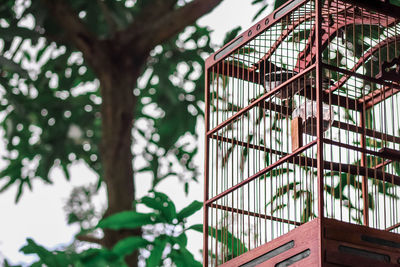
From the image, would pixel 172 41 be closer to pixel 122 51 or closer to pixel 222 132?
pixel 122 51

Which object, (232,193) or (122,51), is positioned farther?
(122,51)

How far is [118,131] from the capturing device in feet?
16.4

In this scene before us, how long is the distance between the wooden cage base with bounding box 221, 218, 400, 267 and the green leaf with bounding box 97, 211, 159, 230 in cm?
70

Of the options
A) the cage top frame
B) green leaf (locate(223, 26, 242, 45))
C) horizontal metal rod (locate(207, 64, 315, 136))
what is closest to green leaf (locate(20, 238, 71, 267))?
horizontal metal rod (locate(207, 64, 315, 136))

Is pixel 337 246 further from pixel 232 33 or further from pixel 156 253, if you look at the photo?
pixel 232 33

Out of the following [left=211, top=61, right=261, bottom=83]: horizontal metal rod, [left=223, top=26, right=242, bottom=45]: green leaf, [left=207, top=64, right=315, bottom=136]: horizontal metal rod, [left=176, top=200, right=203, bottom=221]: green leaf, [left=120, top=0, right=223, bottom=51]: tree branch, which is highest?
[left=120, top=0, right=223, bottom=51]: tree branch

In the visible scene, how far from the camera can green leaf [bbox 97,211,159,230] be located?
9.55 feet

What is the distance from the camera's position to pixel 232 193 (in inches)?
110

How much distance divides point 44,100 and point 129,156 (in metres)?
1.25

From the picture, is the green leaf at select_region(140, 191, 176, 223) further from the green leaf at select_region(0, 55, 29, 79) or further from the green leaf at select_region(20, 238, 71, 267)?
the green leaf at select_region(0, 55, 29, 79)

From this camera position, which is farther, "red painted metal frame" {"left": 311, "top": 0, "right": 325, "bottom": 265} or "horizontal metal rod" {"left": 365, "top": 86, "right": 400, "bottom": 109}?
"horizontal metal rod" {"left": 365, "top": 86, "right": 400, "bottom": 109}

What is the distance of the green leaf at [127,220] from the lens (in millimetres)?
2910

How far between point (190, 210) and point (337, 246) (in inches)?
36.1

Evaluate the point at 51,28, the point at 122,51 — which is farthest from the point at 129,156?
the point at 51,28
